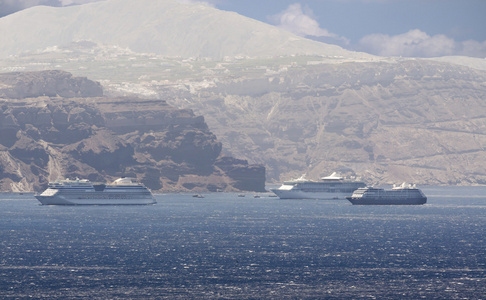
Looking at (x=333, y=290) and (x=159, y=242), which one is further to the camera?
(x=159, y=242)

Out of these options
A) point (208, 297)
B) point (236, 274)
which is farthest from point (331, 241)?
point (208, 297)

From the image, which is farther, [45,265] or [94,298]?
[45,265]

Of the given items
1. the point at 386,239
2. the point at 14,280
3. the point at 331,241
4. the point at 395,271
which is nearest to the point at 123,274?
the point at 14,280

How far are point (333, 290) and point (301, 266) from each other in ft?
77.6

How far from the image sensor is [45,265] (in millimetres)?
145000

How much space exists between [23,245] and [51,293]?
60.7 m

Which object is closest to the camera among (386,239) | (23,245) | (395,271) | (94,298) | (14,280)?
(94,298)

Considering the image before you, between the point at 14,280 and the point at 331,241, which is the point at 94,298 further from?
the point at 331,241

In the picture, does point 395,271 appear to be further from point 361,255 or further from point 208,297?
point 208,297

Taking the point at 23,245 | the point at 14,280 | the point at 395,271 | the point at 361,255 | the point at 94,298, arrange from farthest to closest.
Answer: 1. the point at 23,245
2. the point at 361,255
3. the point at 395,271
4. the point at 14,280
5. the point at 94,298

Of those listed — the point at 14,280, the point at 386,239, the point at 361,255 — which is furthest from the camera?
the point at 386,239

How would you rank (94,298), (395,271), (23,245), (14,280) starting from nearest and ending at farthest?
(94,298) < (14,280) < (395,271) < (23,245)

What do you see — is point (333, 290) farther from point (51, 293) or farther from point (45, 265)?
point (45, 265)

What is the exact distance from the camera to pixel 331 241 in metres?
188
